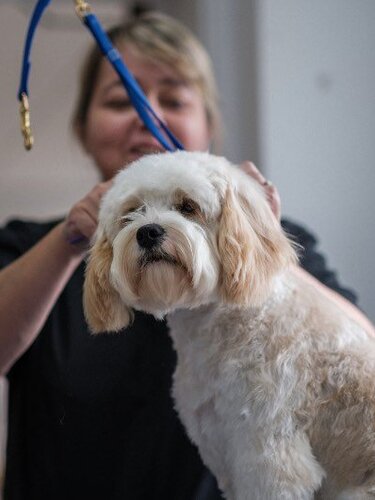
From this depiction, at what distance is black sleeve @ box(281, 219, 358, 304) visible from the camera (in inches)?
42.5

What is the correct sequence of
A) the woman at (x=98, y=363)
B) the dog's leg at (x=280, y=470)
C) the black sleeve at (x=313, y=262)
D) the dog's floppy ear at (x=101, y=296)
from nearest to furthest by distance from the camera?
1. the dog's leg at (x=280, y=470)
2. the dog's floppy ear at (x=101, y=296)
3. the woman at (x=98, y=363)
4. the black sleeve at (x=313, y=262)

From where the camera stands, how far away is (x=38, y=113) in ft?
7.42

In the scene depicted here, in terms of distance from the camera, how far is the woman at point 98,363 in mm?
931

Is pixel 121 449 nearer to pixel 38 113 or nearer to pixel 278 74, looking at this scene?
pixel 278 74

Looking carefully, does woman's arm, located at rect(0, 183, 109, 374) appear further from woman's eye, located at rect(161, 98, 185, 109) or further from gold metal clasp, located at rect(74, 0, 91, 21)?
woman's eye, located at rect(161, 98, 185, 109)

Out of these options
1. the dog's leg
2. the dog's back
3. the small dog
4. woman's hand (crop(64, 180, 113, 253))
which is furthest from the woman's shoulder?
the dog's leg

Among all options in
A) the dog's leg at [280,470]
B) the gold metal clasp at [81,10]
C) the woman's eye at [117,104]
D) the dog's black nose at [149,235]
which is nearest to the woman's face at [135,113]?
the woman's eye at [117,104]

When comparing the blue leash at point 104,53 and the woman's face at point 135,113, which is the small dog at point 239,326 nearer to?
the blue leash at point 104,53

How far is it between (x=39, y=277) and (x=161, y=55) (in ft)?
1.69

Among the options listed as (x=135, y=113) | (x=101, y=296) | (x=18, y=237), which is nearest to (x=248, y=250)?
(x=101, y=296)

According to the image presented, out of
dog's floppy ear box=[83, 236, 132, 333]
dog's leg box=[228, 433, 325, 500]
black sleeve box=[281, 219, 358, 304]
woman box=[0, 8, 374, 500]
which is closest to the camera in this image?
dog's leg box=[228, 433, 325, 500]

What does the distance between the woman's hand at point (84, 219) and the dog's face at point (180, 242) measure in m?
0.05

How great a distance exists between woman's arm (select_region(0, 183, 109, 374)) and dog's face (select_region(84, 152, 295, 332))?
7 centimetres

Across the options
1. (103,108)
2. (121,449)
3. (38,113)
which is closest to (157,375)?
(121,449)
